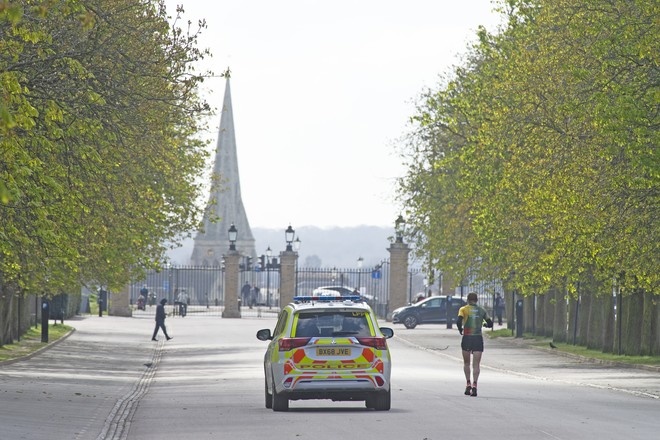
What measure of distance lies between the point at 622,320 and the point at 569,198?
853 cm

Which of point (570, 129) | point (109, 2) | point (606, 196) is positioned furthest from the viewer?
point (570, 129)

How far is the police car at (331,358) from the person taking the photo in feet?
68.2

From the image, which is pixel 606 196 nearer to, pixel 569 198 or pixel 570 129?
pixel 569 198

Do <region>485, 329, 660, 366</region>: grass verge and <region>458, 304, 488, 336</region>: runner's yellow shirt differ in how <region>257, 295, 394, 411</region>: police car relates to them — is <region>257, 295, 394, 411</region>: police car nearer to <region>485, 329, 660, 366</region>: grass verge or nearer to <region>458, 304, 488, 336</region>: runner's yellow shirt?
<region>458, 304, 488, 336</region>: runner's yellow shirt

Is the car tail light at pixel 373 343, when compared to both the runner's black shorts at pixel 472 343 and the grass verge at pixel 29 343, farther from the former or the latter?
the grass verge at pixel 29 343

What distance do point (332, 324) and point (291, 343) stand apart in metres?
0.66

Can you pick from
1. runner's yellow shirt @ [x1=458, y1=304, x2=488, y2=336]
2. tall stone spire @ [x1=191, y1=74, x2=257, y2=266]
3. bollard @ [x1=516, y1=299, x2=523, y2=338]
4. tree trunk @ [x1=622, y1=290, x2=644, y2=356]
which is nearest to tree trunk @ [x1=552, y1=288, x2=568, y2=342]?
bollard @ [x1=516, y1=299, x2=523, y2=338]

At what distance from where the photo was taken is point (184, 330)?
61.7 meters

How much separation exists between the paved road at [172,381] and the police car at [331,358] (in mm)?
456

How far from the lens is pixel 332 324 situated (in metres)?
21.2

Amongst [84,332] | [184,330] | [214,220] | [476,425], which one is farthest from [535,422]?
[184,330]

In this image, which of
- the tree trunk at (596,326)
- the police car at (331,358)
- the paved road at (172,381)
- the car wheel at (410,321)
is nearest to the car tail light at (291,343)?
the police car at (331,358)

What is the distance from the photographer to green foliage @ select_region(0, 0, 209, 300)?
22828 mm

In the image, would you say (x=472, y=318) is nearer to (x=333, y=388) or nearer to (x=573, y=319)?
(x=333, y=388)
